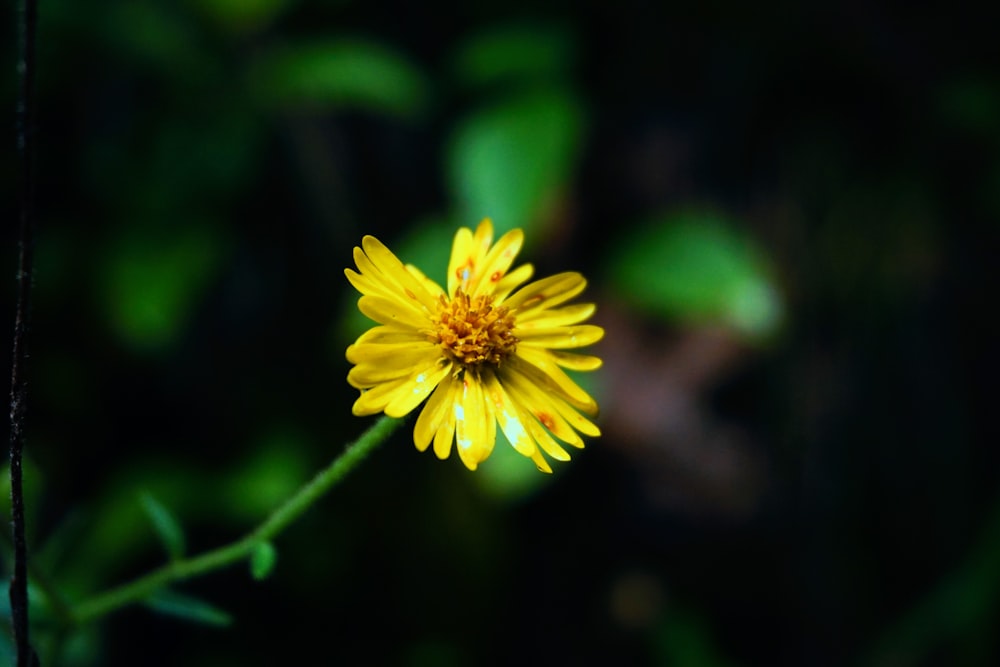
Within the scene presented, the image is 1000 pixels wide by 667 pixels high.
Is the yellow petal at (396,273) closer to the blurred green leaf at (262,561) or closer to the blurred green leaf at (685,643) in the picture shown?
the blurred green leaf at (262,561)

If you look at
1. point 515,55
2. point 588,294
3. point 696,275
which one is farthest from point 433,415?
point 588,294

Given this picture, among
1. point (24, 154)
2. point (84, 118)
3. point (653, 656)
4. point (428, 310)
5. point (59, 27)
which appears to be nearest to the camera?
point (24, 154)

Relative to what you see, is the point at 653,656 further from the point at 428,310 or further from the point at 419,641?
the point at 428,310

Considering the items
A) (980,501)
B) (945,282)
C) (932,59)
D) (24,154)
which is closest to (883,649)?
(980,501)

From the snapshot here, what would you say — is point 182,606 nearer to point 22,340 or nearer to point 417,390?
point 417,390

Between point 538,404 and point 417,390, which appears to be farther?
point 538,404
